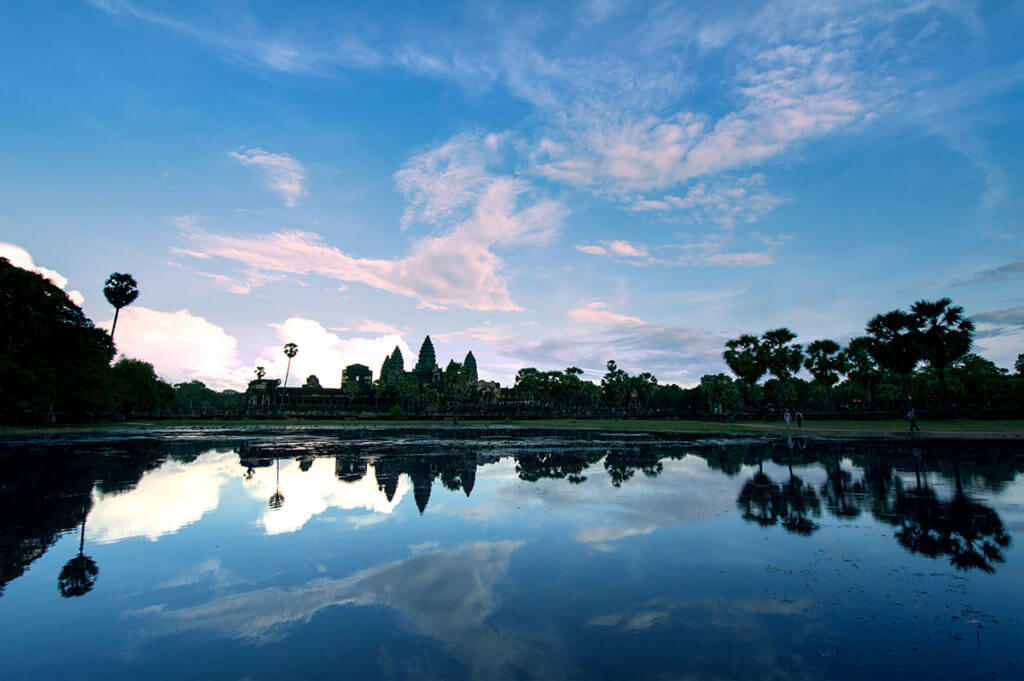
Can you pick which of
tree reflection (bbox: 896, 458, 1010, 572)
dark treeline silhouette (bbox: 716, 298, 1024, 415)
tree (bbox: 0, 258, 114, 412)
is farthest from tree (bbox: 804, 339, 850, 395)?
tree (bbox: 0, 258, 114, 412)

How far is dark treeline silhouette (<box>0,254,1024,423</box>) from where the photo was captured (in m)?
44.0

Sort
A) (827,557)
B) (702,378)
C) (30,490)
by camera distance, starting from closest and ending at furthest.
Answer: (827,557) → (30,490) → (702,378)

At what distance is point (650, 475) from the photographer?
17.4 metres

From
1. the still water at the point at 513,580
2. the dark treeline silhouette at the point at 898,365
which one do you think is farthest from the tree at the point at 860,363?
the still water at the point at 513,580

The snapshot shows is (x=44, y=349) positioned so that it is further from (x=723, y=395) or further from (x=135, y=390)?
(x=723, y=395)

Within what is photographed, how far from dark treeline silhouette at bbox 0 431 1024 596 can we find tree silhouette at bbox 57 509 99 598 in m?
0.02

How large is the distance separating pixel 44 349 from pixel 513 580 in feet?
201

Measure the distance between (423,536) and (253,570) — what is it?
10.1 feet

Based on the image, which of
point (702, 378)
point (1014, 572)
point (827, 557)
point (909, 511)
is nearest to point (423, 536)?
point (827, 557)

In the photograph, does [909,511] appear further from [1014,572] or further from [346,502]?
[346,502]

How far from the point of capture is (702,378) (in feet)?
474

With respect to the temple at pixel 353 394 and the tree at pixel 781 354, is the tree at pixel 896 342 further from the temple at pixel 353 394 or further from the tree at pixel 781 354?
the temple at pixel 353 394

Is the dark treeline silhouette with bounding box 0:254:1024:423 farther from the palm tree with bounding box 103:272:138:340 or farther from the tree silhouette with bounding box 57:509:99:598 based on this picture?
the tree silhouette with bounding box 57:509:99:598

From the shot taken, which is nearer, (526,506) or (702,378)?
(526,506)
